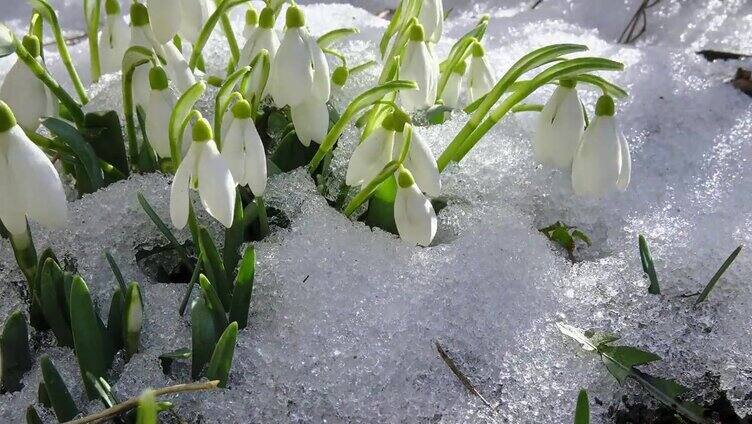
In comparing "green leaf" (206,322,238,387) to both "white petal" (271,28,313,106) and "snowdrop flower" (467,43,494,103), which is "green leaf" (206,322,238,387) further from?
"snowdrop flower" (467,43,494,103)

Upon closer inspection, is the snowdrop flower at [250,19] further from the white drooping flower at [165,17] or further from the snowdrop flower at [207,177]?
the snowdrop flower at [207,177]

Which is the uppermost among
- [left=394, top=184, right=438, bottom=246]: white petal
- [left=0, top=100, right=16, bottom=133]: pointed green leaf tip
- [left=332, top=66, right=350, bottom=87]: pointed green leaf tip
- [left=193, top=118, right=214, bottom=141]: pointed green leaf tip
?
[left=0, top=100, right=16, bottom=133]: pointed green leaf tip

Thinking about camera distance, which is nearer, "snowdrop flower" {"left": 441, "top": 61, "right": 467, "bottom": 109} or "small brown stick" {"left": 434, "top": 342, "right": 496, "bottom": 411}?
"small brown stick" {"left": 434, "top": 342, "right": 496, "bottom": 411}

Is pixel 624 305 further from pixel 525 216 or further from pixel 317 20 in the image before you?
pixel 317 20

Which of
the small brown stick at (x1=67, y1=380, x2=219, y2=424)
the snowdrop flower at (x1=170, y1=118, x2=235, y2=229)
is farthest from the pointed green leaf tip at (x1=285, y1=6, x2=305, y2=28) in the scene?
the small brown stick at (x1=67, y1=380, x2=219, y2=424)

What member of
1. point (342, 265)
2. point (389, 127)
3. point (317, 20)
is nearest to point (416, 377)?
point (342, 265)

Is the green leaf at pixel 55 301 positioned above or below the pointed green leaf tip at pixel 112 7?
below

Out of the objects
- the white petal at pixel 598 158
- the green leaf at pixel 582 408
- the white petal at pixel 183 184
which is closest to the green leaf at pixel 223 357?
the white petal at pixel 183 184

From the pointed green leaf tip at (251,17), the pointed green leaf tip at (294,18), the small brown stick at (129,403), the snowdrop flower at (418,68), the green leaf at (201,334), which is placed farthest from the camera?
the pointed green leaf tip at (251,17)

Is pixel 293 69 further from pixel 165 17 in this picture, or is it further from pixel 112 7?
pixel 112 7
